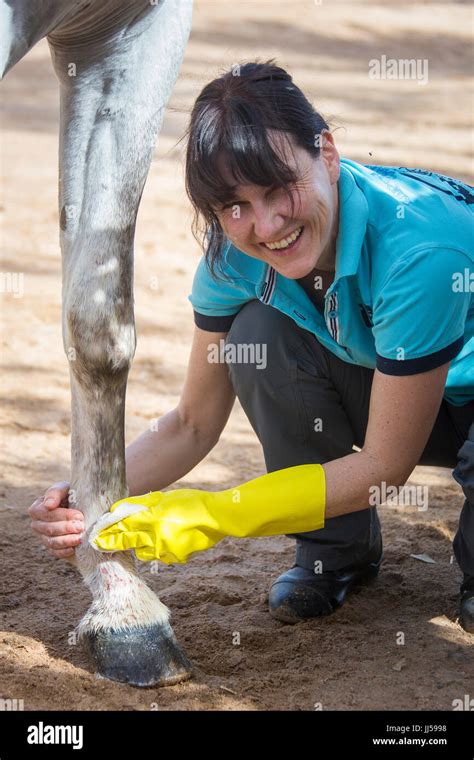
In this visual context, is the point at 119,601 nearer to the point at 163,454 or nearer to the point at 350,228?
the point at 163,454

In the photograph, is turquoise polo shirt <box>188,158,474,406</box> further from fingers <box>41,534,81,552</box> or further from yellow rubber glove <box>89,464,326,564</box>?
fingers <box>41,534,81,552</box>

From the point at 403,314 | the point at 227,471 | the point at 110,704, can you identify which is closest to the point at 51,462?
the point at 227,471

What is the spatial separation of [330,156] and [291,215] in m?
0.20

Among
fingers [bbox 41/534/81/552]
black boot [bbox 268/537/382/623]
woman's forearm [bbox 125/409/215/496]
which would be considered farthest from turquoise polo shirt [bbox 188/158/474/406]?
fingers [bbox 41/534/81/552]

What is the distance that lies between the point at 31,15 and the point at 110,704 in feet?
4.74

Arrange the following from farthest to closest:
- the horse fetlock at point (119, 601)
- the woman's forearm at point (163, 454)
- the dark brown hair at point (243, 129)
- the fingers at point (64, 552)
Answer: the woman's forearm at point (163, 454) < the fingers at point (64, 552) < the horse fetlock at point (119, 601) < the dark brown hair at point (243, 129)

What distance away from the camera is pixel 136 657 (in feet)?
8.46

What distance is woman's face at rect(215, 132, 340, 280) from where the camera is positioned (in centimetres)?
243

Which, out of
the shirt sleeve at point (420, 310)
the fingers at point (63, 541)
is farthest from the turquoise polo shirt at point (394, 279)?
the fingers at point (63, 541)

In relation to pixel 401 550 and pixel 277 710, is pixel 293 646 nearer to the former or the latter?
pixel 277 710

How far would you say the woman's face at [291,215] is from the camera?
7.97ft

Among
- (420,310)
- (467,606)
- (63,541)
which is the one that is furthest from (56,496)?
(467,606)

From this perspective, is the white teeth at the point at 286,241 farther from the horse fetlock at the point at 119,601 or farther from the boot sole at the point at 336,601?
the boot sole at the point at 336,601

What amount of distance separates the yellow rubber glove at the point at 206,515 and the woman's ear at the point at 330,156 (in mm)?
662
